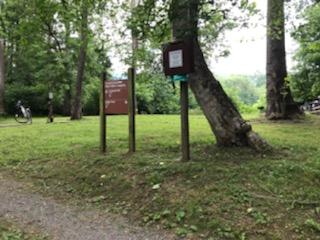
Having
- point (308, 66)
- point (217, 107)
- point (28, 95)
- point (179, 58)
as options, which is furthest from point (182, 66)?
point (28, 95)

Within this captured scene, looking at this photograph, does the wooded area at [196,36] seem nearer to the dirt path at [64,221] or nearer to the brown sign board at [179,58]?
the brown sign board at [179,58]

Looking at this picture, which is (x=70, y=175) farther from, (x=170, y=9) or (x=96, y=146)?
(x=170, y=9)

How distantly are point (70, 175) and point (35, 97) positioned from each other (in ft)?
73.5

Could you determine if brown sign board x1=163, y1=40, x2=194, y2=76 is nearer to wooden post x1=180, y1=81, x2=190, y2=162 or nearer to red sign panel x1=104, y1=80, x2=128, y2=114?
wooden post x1=180, y1=81, x2=190, y2=162

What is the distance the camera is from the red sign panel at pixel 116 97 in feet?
25.9

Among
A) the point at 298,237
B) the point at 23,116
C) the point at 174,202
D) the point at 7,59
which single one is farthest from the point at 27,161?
the point at 7,59

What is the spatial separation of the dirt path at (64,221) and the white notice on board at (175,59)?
2.35 metres

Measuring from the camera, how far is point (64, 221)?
16.8ft

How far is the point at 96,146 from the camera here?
9.16m

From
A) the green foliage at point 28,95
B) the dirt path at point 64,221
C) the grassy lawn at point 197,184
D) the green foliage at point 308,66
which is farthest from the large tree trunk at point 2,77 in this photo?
the dirt path at point 64,221

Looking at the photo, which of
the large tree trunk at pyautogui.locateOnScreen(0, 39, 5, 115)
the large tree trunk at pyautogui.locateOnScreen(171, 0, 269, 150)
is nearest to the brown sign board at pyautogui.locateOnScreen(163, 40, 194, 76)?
the large tree trunk at pyautogui.locateOnScreen(171, 0, 269, 150)

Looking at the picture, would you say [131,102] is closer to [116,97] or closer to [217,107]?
[116,97]

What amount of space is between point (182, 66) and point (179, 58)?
130 millimetres

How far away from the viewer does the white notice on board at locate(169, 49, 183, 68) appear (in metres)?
6.49
